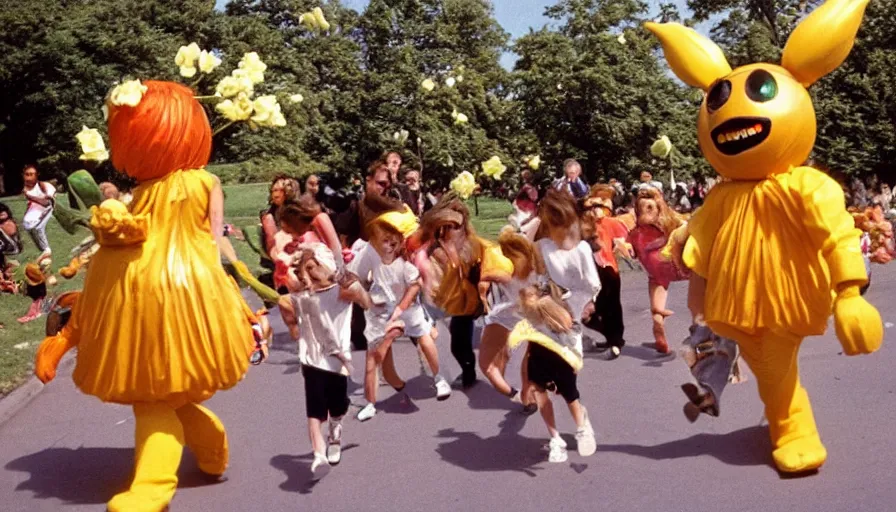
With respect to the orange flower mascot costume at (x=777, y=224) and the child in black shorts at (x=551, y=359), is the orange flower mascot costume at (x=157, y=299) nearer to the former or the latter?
the child in black shorts at (x=551, y=359)

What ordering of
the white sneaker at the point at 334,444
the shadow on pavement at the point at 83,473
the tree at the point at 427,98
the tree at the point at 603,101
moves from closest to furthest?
the shadow on pavement at the point at 83,473 < the white sneaker at the point at 334,444 < the tree at the point at 427,98 < the tree at the point at 603,101

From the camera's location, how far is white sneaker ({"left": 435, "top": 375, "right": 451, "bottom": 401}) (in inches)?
337

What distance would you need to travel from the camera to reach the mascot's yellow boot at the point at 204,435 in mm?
6457

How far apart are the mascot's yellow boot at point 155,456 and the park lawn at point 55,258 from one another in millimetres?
3933

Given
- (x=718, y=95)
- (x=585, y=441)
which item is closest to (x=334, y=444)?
(x=585, y=441)

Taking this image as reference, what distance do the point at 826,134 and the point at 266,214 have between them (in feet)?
60.5

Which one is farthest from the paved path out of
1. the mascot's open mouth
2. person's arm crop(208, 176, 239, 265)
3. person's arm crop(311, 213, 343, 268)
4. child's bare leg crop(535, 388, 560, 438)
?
the mascot's open mouth

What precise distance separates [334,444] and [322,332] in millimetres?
704

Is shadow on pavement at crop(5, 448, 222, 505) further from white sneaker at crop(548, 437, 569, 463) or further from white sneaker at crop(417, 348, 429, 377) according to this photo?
white sneaker at crop(417, 348, 429, 377)

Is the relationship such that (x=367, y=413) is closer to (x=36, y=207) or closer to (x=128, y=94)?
(x=128, y=94)

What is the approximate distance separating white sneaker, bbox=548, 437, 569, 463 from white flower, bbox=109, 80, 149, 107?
9.95 feet

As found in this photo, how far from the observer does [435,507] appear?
5.99 metres

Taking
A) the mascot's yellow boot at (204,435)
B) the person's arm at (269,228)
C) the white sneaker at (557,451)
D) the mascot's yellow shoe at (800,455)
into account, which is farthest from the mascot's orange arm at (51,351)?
the person's arm at (269,228)

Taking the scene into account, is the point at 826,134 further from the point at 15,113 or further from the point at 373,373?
the point at 15,113
